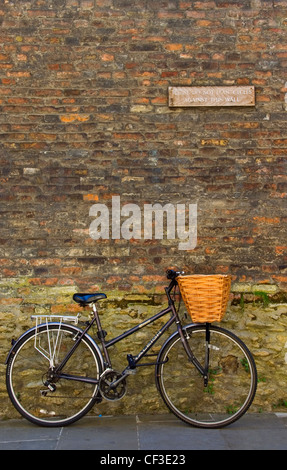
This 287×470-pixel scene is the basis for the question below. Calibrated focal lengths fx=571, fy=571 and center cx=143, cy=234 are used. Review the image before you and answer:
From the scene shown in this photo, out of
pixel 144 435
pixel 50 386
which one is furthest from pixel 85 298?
pixel 144 435

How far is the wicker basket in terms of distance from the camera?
4.39 metres

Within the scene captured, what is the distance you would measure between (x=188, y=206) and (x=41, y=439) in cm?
224

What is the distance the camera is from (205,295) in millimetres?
4402

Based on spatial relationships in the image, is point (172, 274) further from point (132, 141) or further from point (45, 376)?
point (45, 376)

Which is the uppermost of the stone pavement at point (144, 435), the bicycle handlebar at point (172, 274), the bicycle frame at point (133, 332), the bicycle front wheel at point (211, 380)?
the bicycle handlebar at point (172, 274)

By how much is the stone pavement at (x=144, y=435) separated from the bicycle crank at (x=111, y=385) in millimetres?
242

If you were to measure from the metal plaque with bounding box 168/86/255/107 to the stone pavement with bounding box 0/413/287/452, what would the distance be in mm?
2685

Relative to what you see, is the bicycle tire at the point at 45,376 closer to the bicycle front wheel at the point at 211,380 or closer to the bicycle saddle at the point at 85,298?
the bicycle saddle at the point at 85,298

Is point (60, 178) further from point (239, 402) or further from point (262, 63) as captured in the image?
point (239, 402)

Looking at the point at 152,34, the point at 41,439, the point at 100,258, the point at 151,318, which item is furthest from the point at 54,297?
the point at 152,34

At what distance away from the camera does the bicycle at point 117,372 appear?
4.54 meters

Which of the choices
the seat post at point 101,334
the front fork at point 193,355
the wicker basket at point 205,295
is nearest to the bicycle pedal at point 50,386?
→ the seat post at point 101,334

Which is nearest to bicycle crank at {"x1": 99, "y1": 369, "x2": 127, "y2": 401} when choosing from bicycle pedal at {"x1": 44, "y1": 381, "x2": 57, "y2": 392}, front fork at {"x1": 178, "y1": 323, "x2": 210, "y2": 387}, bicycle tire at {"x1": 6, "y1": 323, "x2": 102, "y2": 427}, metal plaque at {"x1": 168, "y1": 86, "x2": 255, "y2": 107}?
bicycle tire at {"x1": 6, "y1": 323, "x2": 102, "y2": 427}

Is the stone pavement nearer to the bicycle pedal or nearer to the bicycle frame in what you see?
the bicycle pedal
